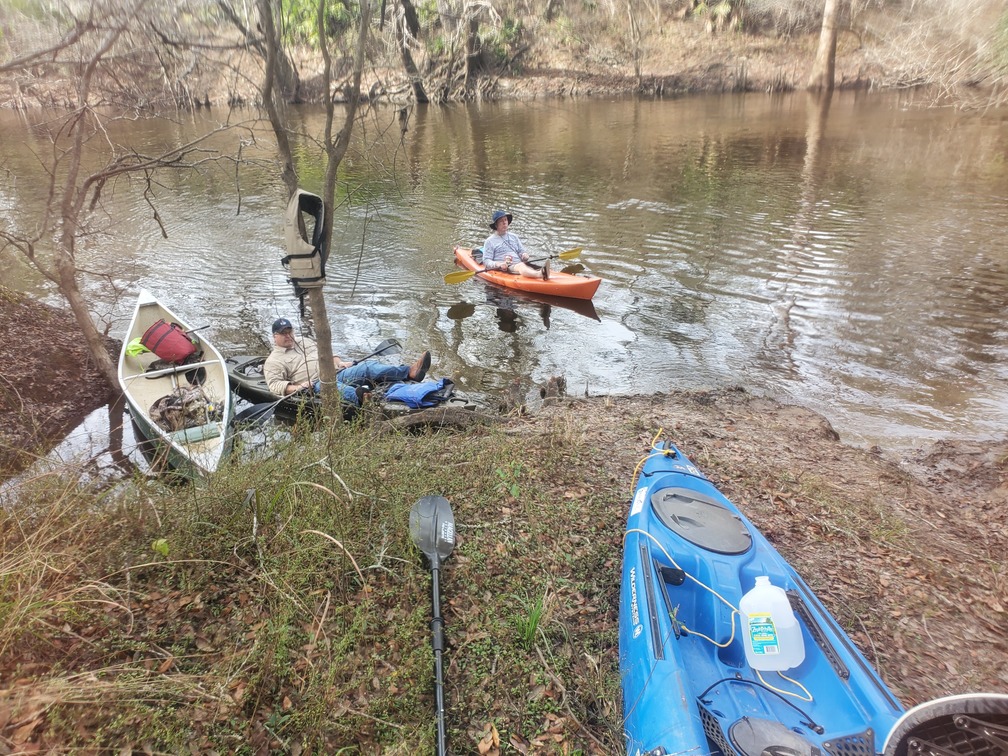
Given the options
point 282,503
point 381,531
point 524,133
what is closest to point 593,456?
point 381,531

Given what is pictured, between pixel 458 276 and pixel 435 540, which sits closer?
pixel 435 540

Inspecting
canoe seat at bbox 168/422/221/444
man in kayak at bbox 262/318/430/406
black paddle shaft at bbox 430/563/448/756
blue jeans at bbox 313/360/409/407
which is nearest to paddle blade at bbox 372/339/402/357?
man in kayak at bbox 262/318/430/406

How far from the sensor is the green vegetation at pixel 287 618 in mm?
2301

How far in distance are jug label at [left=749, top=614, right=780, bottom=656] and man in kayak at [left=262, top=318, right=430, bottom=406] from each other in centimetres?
427

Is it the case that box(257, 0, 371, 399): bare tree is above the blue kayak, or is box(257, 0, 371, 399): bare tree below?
above

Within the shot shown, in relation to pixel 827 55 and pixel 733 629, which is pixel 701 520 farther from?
pixel 827 55

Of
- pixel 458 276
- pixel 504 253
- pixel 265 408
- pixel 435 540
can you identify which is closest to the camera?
pixel 435 540

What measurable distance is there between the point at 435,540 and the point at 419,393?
2.70m

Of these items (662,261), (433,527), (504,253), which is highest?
(504,253)

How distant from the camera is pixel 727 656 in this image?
3.04 meters

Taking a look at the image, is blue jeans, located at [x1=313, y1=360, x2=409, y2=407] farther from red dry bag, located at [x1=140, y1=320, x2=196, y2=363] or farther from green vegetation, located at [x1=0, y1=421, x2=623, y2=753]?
green vegetation, located at [x1=0, y1=421, x2=623, y2=753]

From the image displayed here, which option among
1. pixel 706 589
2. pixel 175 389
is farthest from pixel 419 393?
pixel 706 589

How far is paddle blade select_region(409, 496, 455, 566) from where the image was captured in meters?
3.44

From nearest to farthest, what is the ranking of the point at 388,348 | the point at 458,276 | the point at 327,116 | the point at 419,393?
the point at 327,116
the point at 419,393
the point at 388,348
the point at 458,276
